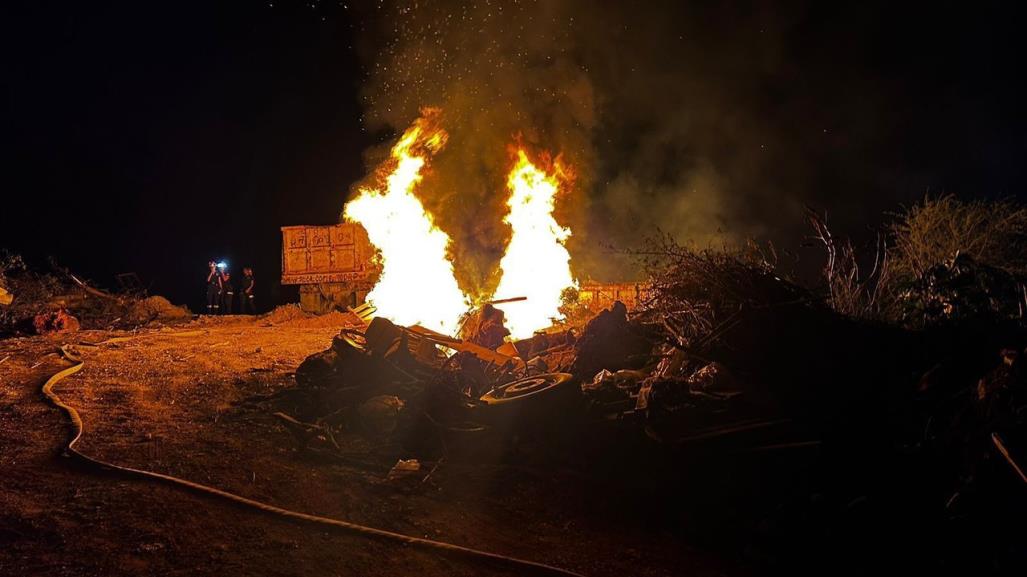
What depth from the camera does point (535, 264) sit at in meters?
13.7

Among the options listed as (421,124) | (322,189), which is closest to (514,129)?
(421,124)

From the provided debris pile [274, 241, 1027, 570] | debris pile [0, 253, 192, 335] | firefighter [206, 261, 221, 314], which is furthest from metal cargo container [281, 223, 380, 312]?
debris pile [274, 241, 1027, 570]

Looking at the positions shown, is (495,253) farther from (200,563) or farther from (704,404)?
(200,563)

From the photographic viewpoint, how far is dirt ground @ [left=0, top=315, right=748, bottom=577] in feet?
11.8

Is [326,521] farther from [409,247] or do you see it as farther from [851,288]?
[409,247]

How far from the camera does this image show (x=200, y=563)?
11.5 feet

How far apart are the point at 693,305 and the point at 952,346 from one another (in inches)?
102

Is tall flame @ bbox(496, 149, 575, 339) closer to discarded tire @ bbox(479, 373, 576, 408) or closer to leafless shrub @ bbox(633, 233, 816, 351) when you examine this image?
leafless shrub @ bbox(633, 233, 816, 351)

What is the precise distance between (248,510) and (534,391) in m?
3.01

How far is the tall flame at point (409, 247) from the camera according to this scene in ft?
44.2

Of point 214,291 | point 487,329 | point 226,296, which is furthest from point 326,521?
point 226,296

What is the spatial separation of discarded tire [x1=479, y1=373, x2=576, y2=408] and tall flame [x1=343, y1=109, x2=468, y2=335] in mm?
6379

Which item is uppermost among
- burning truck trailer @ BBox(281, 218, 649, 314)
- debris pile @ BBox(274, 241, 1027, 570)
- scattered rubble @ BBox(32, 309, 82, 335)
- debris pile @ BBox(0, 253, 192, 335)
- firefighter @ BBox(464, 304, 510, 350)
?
burning truck trailer @ BBox(281, 218, 649, 314)

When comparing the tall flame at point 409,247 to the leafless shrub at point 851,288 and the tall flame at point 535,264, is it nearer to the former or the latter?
the tall flame at point 535,264
